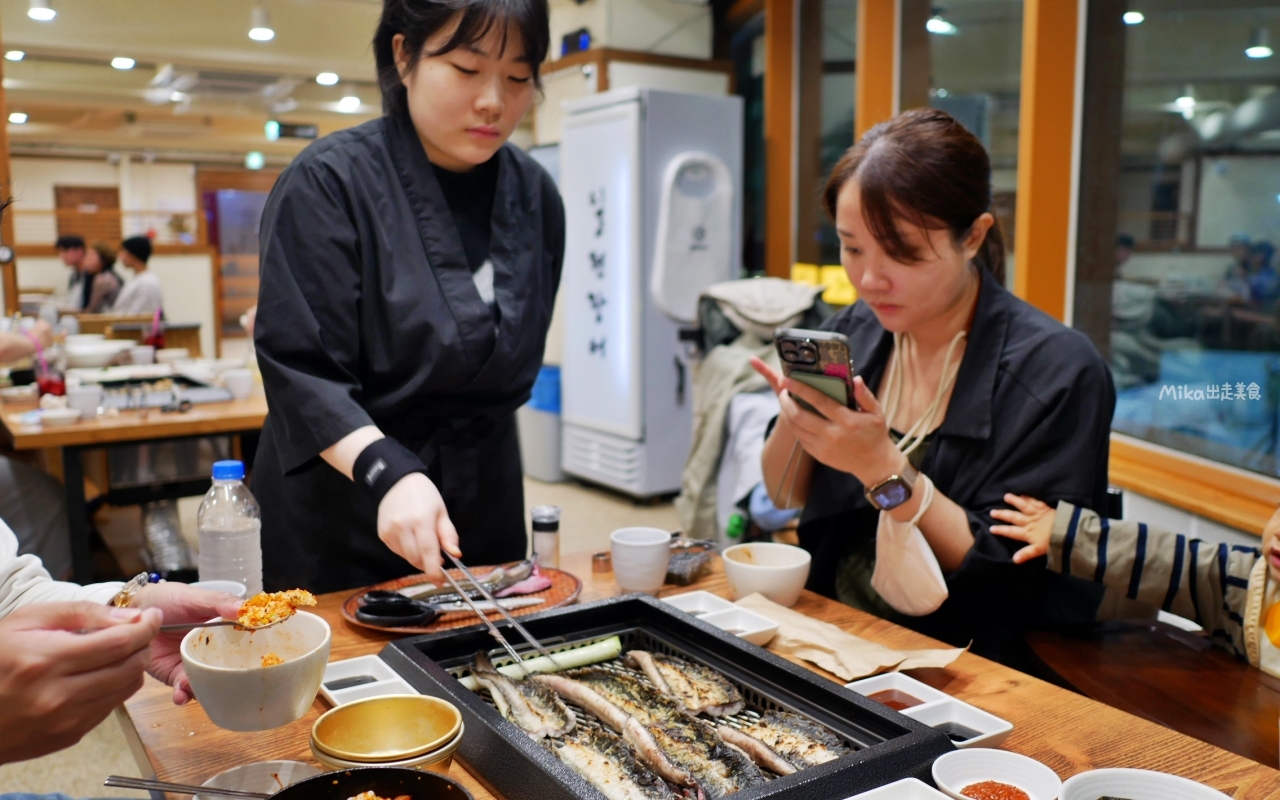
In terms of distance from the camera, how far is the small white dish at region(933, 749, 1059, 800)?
3.02 ft

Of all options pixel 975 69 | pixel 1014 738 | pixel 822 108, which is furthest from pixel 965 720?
pixel 822 108

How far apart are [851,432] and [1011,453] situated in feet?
1.09

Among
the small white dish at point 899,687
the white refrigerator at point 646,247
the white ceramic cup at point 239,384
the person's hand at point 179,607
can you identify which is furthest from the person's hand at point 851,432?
the white refrigerator at point 646,247

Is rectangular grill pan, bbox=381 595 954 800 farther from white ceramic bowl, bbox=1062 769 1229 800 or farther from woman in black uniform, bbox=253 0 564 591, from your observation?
woman in black uniform, bbox=253 0 564 591

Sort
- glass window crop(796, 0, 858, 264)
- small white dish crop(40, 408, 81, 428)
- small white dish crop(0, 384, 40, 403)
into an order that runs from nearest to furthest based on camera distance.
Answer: small white dish crop(40, 408, 81, 428) < small white dish crop(0, 384, 40, 403) < glass window crop(796, 0, 858, 264)

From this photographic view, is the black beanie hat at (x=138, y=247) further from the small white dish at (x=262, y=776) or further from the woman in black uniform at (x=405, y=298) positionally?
the small white dish at (x=262, y=776)

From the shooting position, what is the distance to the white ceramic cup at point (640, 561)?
1.54 m

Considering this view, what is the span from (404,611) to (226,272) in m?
17.4

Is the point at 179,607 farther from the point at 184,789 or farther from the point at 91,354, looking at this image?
the point at 91,354

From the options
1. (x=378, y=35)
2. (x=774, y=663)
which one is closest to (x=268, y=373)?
(x=378, y=35)

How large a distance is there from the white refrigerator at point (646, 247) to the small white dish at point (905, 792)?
424cm

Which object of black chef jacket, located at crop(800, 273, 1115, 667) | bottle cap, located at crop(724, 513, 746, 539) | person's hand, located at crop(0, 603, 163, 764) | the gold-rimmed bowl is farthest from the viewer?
bottle cap, located at crop(724, 513, 746, 539)

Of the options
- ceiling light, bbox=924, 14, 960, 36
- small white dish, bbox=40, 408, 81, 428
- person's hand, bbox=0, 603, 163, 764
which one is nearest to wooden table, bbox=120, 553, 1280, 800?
person's hand, bbox=0, 603, 163, 764

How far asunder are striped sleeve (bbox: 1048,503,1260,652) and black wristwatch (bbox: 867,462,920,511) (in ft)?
0.77
